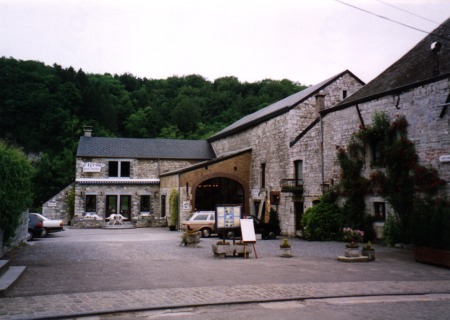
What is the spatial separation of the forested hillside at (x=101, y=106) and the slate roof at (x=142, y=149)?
15.1 metres

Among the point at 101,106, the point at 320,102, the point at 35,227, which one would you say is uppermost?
the point at 101,106

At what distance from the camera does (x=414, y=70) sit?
1695cm

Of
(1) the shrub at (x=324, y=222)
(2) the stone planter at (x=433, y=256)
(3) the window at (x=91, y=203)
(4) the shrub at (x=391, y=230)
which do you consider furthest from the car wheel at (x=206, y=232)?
(3) the window at (x=91, y=203)

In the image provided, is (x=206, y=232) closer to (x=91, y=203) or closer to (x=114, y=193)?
(x=114, y=193)

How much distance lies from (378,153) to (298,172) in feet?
18.6

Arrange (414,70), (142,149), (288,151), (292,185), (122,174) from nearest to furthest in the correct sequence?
1. (414,70)
2. (292,185)
3. (288,151)
4. (122,174)
5. (142,149)

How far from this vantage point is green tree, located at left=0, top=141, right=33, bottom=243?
1227 centimetres

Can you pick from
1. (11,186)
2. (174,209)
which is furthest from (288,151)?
(11,186)

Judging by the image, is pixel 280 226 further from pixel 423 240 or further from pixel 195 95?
pixel 195 95

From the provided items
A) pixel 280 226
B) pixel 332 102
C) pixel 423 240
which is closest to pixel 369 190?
pixel 423 240

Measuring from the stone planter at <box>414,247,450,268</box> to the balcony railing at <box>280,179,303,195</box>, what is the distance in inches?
375

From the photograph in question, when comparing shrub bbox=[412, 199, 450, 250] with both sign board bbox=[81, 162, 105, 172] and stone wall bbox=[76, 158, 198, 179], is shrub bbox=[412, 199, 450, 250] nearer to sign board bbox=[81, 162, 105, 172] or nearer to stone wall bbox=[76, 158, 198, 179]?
stone wall bbox=[76, 158, 198, 179]

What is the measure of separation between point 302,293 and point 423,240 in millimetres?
6045

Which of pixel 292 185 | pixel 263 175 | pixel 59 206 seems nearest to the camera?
pixel 292 185
